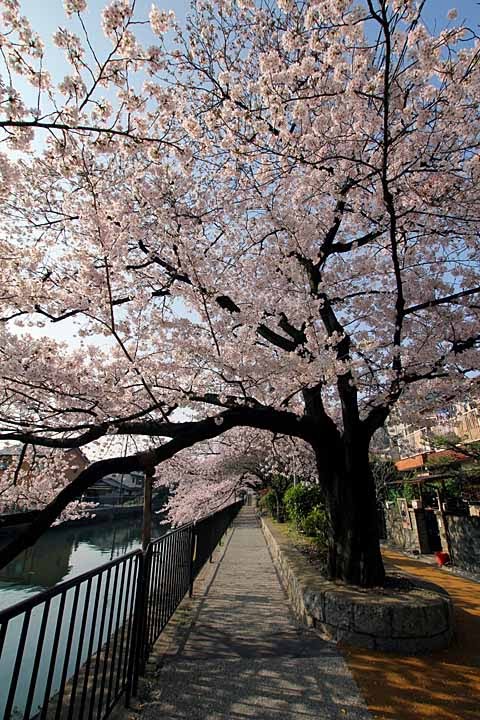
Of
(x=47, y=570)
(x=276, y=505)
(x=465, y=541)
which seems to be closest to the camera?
(x=465, y=541)

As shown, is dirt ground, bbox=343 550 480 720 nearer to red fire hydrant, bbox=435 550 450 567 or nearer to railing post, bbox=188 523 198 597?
railing post, bbox=188 523 198 597

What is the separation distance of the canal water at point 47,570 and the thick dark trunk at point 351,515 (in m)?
3.23

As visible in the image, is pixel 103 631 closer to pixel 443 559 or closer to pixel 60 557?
pixel 443 559

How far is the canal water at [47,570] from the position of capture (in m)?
5.73

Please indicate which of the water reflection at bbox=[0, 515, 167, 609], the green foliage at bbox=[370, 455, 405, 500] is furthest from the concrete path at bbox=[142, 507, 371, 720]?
the green foliage at bbox=[370, 455, 405, 500]

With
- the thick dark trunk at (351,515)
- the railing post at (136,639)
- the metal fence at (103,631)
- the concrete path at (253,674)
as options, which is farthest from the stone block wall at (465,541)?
the railing post at (136,639)

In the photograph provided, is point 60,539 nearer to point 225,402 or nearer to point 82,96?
point 225,402

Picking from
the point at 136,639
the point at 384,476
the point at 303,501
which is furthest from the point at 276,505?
the point at 136,639

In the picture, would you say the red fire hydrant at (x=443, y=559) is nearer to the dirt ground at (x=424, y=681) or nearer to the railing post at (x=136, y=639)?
the dirt ground at (x=424, y=681)

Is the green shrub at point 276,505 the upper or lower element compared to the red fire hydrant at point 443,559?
upper

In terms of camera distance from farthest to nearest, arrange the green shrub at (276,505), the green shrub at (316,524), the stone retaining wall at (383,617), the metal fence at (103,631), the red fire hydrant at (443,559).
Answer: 1. the green shrub at (276,505)
2. the red fire hydrant at (443,559)
3. the green shrub at (316,524)
4. the stone retaining wall at (383,617)
5. the metal fence at (103,631)

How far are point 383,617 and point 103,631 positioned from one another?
110 inches

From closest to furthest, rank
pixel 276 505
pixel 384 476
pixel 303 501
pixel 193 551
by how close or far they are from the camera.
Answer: pixel 193 551, pixel 303 501, pixel 384 476, pixel 276 505

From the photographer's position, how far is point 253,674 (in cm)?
342
